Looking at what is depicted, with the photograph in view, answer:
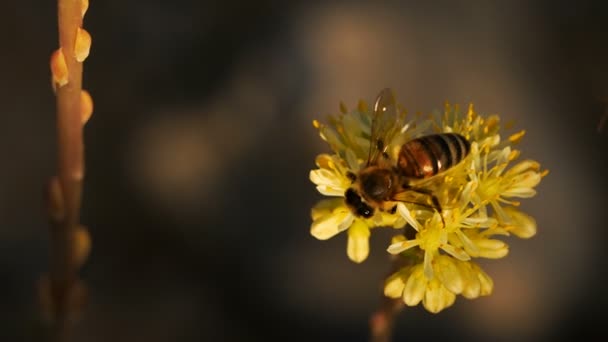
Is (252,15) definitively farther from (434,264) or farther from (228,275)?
(434,264)

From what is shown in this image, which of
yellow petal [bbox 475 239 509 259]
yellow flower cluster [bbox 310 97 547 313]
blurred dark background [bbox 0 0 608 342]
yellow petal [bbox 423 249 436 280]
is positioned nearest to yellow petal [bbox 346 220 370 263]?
yellow flower cluster [bbox 310 97 547 313]

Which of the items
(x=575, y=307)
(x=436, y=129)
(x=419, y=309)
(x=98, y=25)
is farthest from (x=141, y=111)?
(x=575, y=307)

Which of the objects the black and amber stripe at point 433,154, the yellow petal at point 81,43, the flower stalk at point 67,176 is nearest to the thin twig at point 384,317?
the black and amber stripe at point 433,154

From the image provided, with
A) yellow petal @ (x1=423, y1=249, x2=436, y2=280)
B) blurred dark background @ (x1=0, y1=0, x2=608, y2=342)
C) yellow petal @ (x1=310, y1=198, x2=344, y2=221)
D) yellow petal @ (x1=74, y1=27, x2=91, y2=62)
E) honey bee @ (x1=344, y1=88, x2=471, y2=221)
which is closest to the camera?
yellow petal @ (x1=74, y1=27, x2=91, y2=62)

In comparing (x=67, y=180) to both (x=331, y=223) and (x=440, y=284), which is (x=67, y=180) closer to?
(x=331, y=223)

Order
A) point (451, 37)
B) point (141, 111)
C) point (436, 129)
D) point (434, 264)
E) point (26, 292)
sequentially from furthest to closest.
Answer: point (451, 37) < point (141, 111) < point (26, 292) < point (436, 129) < point (434, 264)

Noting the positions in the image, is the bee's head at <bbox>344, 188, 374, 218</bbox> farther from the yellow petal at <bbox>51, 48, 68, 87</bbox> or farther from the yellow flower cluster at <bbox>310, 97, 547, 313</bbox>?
the yellow petal at <bbox>51, 48, 68, 87</bbox>
